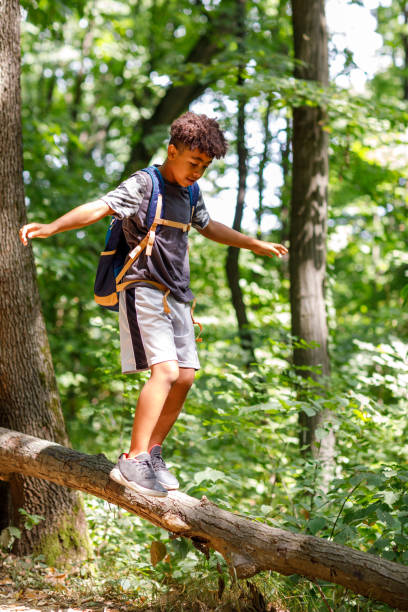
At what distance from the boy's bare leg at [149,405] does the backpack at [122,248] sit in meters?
0.37

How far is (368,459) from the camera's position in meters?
4.61

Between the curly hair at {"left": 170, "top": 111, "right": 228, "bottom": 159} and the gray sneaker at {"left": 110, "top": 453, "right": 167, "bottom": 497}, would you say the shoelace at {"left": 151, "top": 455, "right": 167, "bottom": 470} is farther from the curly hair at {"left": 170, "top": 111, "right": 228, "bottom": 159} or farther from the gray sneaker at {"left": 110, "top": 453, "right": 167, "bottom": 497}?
the curly hair at {"left": 170, "top": 111, "right": 228, "bottom": 159}

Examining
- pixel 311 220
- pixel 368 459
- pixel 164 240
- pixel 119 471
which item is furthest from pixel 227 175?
pixel 119 471

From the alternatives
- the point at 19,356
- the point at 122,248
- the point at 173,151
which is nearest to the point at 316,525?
the point at 122,248

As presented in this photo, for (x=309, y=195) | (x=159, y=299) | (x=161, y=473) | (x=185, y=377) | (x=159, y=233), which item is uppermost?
(x=309, y=195)

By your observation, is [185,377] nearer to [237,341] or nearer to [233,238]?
[233,238]

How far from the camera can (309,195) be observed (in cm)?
548

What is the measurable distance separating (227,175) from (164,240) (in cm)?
646

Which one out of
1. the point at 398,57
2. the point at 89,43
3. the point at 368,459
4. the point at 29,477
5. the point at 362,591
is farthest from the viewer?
the point at 398,57

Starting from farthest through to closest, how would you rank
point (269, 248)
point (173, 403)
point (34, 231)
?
point (269, 248) → point (173, 403) → point (34, 231)

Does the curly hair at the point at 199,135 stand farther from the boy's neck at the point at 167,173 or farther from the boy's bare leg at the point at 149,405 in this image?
the boy's bare leg at the point at 149,405

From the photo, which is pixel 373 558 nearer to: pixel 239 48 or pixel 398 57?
pixel 239 48

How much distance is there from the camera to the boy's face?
107 inches

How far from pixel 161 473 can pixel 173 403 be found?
38 cm
